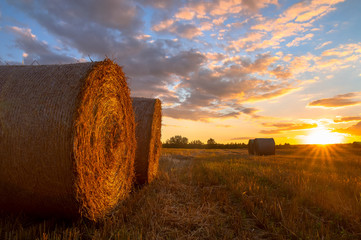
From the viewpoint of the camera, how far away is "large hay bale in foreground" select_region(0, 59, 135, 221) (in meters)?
3.24

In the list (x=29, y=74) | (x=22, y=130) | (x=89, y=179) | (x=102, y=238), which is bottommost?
(x=102, y=238)

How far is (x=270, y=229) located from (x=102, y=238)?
7.70 ft

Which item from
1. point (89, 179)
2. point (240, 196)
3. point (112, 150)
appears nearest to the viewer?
point (89, 179)

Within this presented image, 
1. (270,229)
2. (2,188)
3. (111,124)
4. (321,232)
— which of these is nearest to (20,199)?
(2,188)

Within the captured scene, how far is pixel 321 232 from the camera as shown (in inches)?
132

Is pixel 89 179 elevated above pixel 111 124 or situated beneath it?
situated beneath

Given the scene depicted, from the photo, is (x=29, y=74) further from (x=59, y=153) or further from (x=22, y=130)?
(x=59, y=153)

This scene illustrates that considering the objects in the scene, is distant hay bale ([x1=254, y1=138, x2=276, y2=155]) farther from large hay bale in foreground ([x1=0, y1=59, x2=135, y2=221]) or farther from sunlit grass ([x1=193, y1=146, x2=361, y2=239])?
large hay bale in foreground ([x1=0, y1=59, x2=135, y2=221])

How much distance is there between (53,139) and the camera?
3217 mm

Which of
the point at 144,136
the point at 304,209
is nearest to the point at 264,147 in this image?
the point at 144,136

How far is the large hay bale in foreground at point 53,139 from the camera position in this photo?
128 inches

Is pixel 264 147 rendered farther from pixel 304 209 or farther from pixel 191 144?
pixel 191 144

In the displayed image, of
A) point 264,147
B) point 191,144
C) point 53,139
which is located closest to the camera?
point 53,139

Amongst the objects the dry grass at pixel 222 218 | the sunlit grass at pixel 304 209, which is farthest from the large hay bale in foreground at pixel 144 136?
the sunlit grass at pixel 304 209
